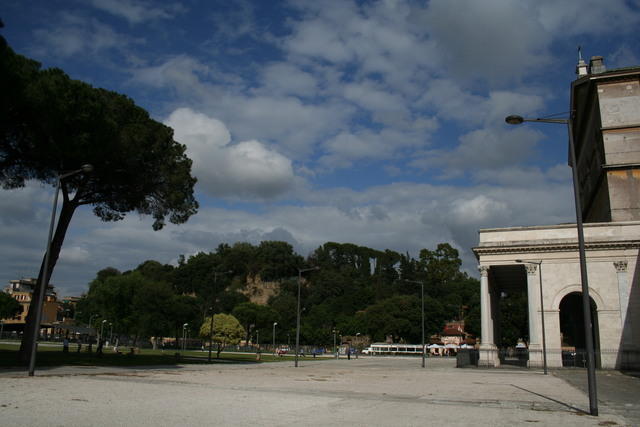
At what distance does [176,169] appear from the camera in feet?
108

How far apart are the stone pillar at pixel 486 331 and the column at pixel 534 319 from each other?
3.30m

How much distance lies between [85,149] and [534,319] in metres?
35.6

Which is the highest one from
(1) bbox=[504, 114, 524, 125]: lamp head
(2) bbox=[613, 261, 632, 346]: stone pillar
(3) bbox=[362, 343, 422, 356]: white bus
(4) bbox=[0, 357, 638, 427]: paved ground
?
(1) bbox=[504, 114, 524, 125]: lamp head

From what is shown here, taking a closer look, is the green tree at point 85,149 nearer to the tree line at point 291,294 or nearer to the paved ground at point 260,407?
the paved ground at point 260,407

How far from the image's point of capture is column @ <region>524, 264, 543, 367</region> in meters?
40.3

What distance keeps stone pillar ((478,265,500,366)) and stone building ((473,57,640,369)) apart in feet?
0.27

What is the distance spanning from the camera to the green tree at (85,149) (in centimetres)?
2412

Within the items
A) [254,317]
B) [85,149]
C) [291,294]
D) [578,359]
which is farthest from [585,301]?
[291,294]

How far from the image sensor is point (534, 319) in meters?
42.0

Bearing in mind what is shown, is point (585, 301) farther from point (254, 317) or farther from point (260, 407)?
point (254, 317)

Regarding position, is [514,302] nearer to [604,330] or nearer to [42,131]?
[604,330]

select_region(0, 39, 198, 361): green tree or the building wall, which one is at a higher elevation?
select_region(0, 39, 198, 361): green tree

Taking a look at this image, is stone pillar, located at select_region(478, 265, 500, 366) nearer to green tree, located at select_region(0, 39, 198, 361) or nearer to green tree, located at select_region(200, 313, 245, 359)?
green tree, located at select_region(0, 39, 198, 361)

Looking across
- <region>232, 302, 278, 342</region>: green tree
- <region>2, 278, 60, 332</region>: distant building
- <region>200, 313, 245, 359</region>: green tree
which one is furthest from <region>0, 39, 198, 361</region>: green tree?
<region>2, 278, 60, 332</region>: distant building
